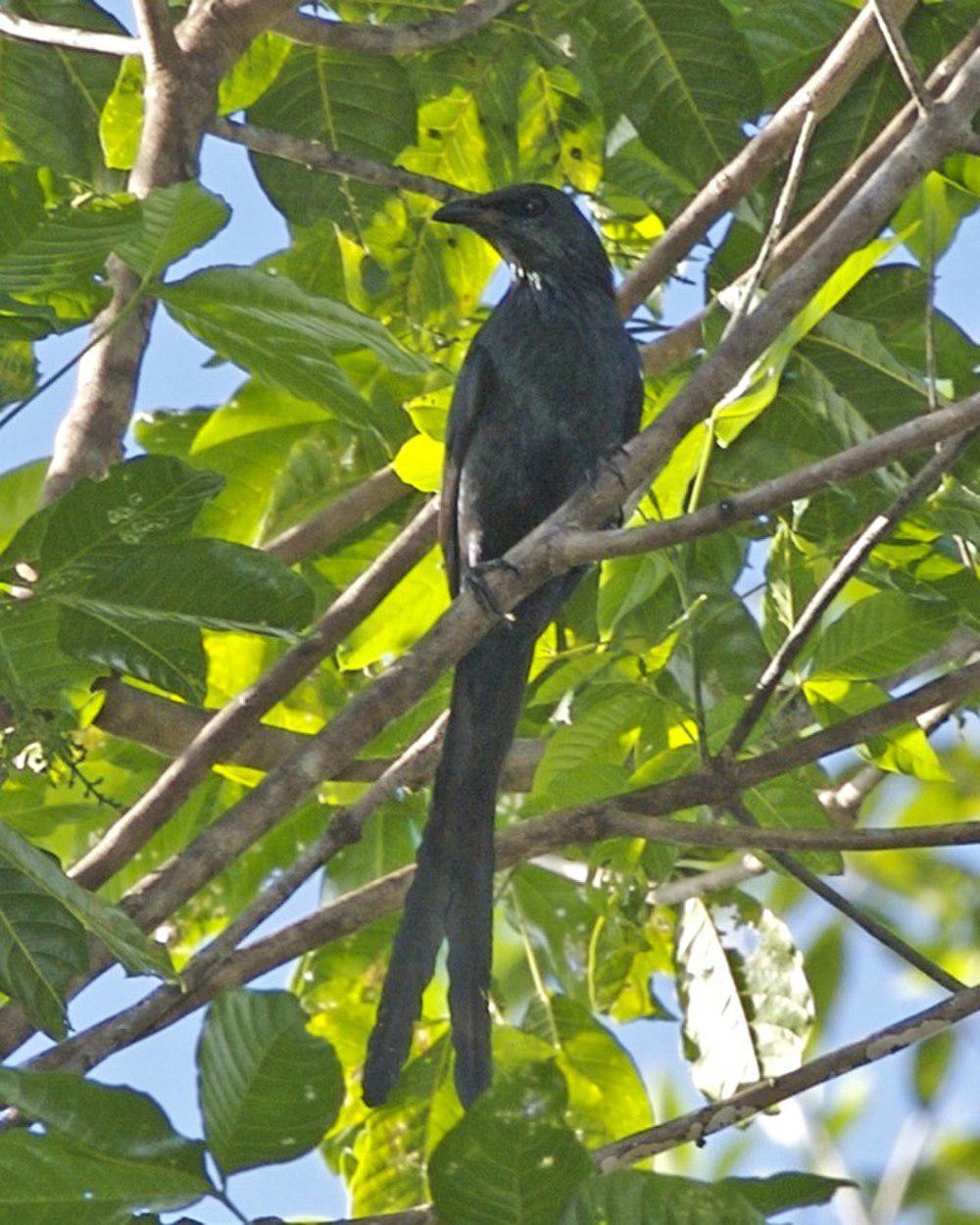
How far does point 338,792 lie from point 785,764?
1232 millimetres

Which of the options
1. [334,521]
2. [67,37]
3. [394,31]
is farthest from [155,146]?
[334,521]

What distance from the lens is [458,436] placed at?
4.23 m

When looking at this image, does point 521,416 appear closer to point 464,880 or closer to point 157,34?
point 157,34

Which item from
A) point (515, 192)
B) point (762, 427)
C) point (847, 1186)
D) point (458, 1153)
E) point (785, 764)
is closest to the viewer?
point (458, 1153)

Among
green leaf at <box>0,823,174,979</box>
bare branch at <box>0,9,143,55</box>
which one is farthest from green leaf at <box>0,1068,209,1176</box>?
bare branch at <box>0,9,143,55</box>

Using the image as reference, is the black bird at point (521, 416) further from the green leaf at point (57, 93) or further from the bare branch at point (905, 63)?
the bare branch at point (905, 63)

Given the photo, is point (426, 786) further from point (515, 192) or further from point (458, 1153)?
point (458, 1153)

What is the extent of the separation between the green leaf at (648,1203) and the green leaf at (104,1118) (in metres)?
0.39

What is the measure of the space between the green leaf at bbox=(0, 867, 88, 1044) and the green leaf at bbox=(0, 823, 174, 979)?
1.01 ft

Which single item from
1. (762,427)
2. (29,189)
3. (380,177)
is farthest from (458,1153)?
(380,177)

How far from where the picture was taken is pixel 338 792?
399cm

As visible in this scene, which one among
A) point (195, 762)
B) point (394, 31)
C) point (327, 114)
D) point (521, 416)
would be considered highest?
point (327, 114)

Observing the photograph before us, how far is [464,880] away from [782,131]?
4.60 feet

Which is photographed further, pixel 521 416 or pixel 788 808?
pixel 521 416
